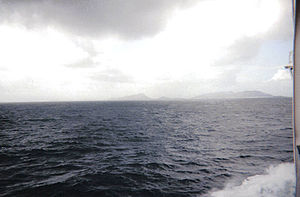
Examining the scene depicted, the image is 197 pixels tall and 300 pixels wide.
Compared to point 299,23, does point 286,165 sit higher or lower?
lower

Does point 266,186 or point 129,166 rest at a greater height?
point 266,186

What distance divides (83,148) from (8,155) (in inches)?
335

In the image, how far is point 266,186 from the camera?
11.4m

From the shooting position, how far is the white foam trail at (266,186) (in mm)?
10555

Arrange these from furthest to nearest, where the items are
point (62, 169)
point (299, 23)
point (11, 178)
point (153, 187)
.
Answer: point (62, 169) < point (11, 178) < point (153, 187) < point (299, 23)

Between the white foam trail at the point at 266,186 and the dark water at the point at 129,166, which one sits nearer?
the white foam trail at the point at 266,186

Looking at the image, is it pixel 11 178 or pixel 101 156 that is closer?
pixel 11 178

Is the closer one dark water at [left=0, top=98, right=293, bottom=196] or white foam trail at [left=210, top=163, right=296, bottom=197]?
white foam trail at [left=210, top=163, right=296, bottom=197]

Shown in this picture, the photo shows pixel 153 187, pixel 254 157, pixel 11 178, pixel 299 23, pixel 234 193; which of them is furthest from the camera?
pixel 254 157

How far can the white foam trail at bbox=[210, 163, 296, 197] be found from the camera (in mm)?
10555

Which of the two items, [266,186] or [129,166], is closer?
[266,186]

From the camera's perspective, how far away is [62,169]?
14547 mm

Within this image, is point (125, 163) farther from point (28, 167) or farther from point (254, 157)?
point (254, 157)

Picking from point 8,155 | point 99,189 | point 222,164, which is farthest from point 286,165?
point 8,155
